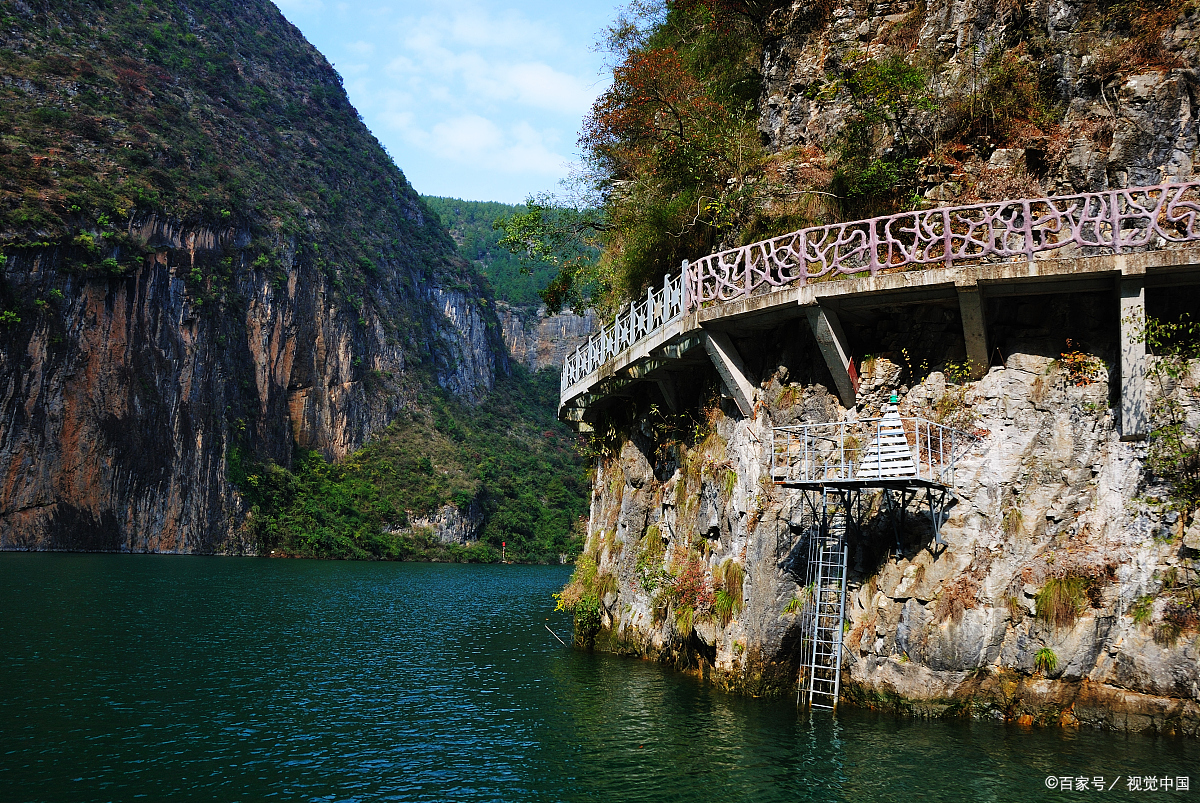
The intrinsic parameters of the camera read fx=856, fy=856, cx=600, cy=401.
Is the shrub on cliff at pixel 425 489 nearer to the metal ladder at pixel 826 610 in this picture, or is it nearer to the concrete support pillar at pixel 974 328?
the metal ladder at pixel 826 610

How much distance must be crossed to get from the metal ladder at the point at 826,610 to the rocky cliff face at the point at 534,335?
171 m

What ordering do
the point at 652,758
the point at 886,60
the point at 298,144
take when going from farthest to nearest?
the point at 298,144
the point at 886,60
the point at 652,758

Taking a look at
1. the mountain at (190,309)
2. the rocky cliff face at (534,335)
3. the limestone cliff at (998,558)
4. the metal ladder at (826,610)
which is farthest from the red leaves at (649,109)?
the rocky cliff face at (534,335)

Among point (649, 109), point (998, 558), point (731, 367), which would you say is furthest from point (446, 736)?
point (649, 109)

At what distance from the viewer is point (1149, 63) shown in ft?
48.8

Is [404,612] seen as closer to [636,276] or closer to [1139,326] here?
[636,276]

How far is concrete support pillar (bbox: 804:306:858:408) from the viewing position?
14328 millimetres

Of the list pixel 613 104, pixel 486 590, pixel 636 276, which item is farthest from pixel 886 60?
pixel 486 590

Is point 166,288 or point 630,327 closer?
point 630,327

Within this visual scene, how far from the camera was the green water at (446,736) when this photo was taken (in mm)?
11125

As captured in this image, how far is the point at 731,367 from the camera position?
16.1 metres

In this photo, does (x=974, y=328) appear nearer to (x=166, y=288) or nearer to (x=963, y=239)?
(x=963, y=239)

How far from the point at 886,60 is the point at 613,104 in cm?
934

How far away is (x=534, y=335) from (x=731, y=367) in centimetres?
17516
